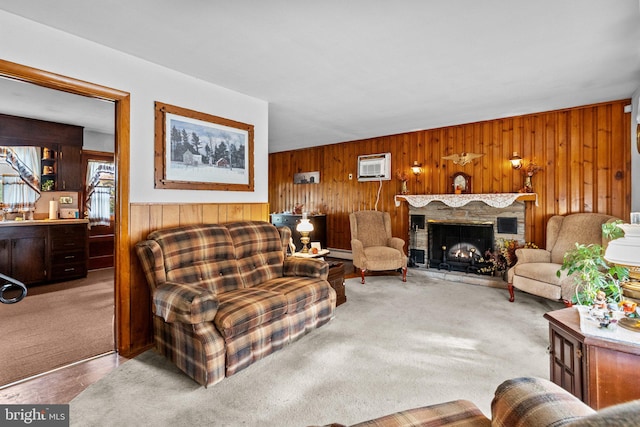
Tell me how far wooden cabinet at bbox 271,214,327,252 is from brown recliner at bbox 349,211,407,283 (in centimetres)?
140

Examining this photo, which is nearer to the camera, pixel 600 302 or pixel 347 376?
pixel 600 302

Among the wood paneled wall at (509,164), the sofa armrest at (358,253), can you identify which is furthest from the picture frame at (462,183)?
the sofa armrest at (358,253)

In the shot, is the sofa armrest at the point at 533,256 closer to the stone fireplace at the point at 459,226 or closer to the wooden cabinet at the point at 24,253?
the stone fireplace at the point at 459,226

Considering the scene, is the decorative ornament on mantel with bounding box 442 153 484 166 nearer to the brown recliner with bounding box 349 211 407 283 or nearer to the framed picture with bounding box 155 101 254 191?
the brown recliner with bounding box 349 211 407 283

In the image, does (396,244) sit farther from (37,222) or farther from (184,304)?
(37,222)

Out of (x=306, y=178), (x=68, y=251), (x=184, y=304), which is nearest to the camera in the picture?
(x=184, y=304)

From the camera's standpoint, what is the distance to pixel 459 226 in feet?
16.9

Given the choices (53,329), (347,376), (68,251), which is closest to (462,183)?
Result: (347,376)

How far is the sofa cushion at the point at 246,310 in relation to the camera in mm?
2121

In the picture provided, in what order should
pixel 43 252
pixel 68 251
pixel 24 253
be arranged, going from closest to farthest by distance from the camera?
1. pixel 24 253
2. pixel 43 252
3. pixel 68 251

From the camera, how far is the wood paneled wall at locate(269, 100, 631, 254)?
4.04m

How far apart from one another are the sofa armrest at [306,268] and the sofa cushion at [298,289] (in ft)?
0.23

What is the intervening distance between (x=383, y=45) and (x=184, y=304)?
247 cm

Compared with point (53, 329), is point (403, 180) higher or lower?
higher
